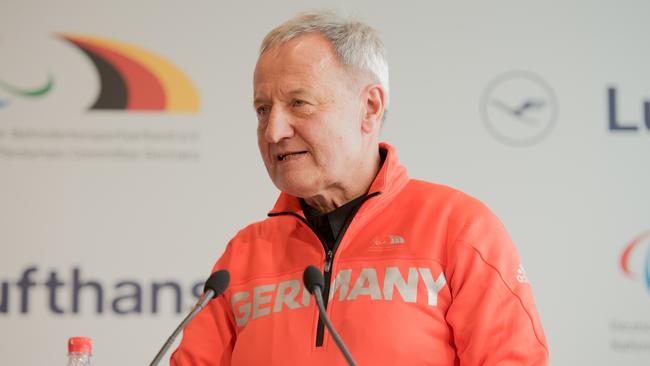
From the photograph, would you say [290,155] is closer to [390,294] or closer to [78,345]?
[390,294]

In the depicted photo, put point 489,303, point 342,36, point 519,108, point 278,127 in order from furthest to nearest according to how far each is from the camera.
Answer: point 519,108
point 342,36
point 278,127
point 489,303

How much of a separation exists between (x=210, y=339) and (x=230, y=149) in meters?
1.56

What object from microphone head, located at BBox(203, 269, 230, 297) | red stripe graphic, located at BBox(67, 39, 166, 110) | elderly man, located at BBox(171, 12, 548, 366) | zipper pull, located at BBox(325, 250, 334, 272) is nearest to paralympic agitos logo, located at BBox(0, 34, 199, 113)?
red stripe graphic, located at BBox(67, 39, 166, 110)

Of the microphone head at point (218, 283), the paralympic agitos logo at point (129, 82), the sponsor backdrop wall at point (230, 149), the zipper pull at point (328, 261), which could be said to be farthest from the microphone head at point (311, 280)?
the paralympic agitos logo at point (129, 82)

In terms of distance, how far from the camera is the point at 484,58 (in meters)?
3.71

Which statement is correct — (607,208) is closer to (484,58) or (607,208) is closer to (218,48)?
(484,58)

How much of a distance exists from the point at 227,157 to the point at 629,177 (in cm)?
153

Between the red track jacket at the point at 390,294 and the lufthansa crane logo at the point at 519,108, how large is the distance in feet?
5.10

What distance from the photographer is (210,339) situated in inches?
85.0

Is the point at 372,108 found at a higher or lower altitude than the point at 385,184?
higher

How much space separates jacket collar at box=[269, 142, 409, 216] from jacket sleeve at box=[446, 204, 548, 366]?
220mm

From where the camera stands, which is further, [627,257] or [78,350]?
[627,257]

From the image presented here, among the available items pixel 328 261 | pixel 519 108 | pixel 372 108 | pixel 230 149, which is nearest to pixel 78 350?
pixel 328 261

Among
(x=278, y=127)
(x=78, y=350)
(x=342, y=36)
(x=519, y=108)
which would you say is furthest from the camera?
(x=519, y=108)
